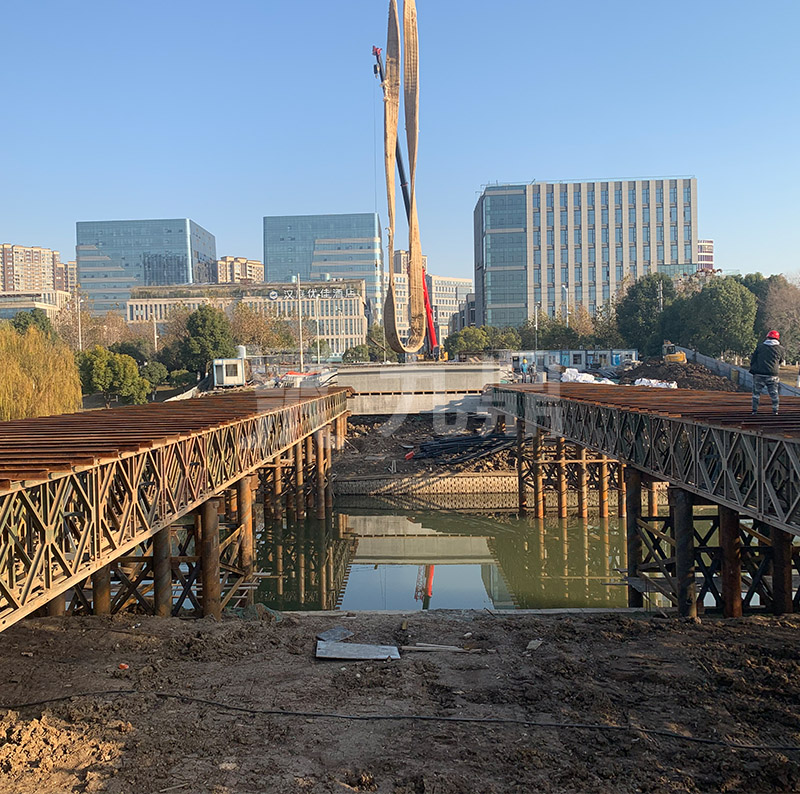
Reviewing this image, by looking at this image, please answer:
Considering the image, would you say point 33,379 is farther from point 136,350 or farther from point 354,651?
point 136,350

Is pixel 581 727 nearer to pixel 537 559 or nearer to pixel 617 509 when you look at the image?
pixel 537 559

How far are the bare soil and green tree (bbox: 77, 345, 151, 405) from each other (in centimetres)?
1905

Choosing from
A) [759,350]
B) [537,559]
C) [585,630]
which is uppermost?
[759,350]

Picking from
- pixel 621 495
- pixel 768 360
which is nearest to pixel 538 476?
pixel 621 495

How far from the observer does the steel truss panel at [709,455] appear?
8938 millimetres

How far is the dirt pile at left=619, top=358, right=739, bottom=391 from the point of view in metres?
48.0

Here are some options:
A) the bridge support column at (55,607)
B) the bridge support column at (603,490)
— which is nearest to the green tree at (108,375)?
the bridge support column at (603,490)

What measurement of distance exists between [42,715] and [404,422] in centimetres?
3468

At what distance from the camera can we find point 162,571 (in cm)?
1210

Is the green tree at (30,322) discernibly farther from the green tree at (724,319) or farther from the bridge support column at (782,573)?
the bridge support column at (782,573)

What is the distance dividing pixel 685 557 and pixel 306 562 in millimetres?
A: 14699

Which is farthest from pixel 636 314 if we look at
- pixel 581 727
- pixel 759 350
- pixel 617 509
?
pixel 581 727

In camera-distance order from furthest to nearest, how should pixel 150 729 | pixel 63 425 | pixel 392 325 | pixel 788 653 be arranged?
pixel 392 325, pixel 63 425, pixel 788 653, pixel 150 729

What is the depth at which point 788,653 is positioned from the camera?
9188 millimetres
